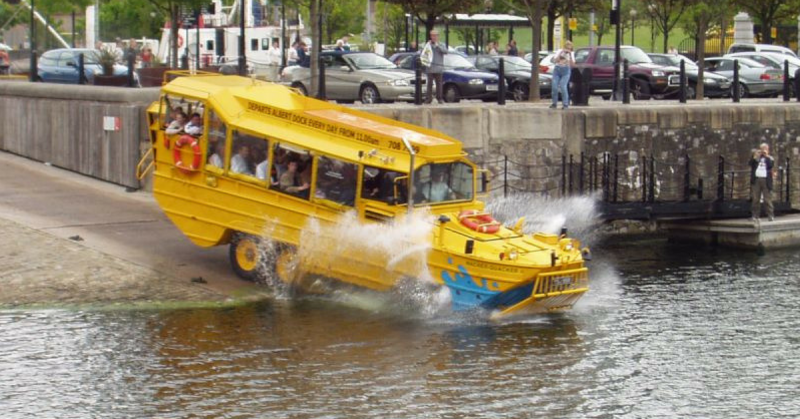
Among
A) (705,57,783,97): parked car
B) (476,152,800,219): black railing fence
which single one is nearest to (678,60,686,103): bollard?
(476,152,800,219): black railing fence

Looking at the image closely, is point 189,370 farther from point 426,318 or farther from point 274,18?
point 274,18

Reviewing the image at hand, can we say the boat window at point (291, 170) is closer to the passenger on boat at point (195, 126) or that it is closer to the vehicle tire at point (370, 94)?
the passenger on boat at point (195, 126)

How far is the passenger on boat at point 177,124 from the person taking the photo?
1995cm

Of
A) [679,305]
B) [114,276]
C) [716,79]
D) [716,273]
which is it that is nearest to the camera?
[114,276]

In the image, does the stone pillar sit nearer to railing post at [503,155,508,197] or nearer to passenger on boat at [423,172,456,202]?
railing post at [503,155,508,197]

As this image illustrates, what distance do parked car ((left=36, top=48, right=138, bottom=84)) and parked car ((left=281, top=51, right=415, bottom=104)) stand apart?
599cm

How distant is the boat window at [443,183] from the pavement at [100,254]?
2980mm

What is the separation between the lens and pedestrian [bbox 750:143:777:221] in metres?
26.7

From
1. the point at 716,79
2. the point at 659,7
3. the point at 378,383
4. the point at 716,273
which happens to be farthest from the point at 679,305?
the point at 659,7

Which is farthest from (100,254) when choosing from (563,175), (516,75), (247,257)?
(516,75)

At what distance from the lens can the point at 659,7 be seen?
61062 mm

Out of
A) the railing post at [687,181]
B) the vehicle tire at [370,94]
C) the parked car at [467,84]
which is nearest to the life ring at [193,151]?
the vehicle tire at [370,94]

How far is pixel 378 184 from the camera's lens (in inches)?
728

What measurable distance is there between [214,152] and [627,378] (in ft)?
23.9
